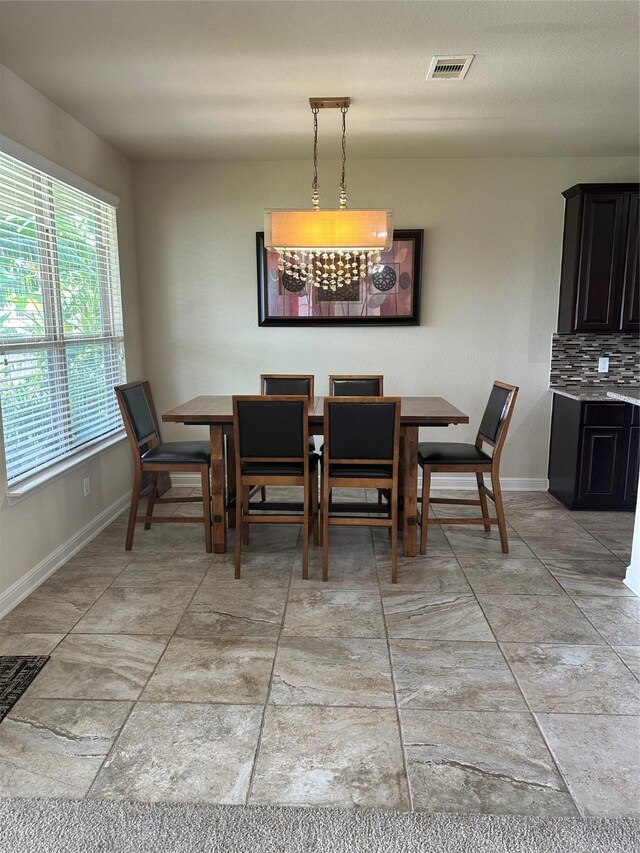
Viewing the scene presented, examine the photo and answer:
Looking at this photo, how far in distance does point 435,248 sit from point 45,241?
283 cm

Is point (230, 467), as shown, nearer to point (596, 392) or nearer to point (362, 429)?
point (362, 429)

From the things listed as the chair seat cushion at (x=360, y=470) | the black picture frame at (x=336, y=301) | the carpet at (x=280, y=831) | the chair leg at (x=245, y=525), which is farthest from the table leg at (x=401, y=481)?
the carpet at (x=280, y=831)

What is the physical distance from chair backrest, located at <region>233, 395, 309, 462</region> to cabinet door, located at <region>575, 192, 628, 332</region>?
2515 mm

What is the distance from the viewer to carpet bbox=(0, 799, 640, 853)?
1539 mm

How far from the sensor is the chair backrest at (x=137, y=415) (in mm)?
3494

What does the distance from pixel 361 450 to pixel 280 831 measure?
1823 mm

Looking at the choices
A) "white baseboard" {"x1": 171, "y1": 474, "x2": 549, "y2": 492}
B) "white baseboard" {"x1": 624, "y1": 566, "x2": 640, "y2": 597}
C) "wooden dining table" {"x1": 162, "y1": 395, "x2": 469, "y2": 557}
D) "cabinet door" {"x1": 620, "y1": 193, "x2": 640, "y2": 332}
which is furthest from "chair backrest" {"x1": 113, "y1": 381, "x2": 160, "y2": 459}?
"cabinet door" {"x1": 620, "y1": 193, "x2": 640, "y2": 332}

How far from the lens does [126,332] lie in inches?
175

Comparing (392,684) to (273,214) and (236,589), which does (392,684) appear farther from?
(273,214)

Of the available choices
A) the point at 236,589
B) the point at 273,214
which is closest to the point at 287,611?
the point at 236,589

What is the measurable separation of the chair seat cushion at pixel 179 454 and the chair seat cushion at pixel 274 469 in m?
0.36

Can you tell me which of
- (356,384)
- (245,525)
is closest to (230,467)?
(245,525)

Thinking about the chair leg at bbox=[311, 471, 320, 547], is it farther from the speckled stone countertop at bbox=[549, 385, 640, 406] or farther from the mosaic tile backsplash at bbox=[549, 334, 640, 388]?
→ the mosaic tile backsplash at bbox=[549, 334, 640, 388]

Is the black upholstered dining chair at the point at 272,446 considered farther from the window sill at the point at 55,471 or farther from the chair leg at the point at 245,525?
the window sill at the point at 55,471
